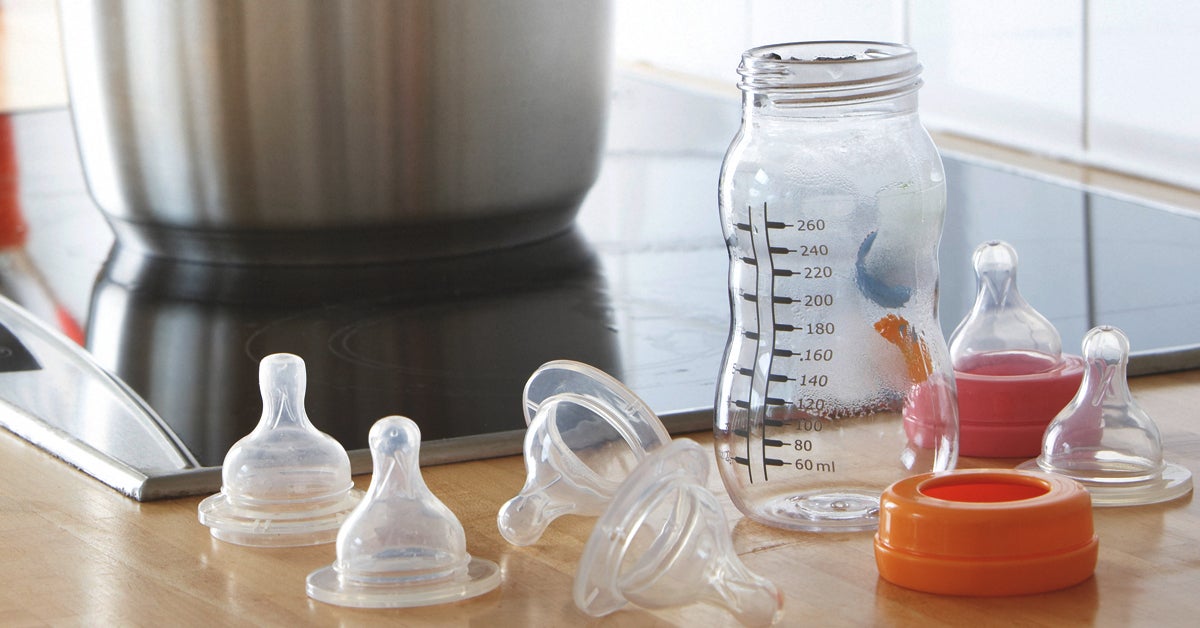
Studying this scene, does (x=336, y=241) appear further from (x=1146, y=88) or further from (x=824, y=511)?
(x=1146, y=88)

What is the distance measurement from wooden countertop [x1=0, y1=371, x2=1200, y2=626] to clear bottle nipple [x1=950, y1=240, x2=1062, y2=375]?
7 centimetres

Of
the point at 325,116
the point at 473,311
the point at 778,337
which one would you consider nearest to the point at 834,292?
the point at 778,337

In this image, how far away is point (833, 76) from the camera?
0.75m

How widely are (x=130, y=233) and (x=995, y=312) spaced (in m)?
1.02

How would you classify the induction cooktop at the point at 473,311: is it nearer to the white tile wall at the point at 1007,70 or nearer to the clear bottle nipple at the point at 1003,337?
the clear bottle nipple at the point at 1003,337

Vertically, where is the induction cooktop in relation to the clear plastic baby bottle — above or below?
below

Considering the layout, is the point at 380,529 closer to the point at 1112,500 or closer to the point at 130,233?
the point at 1112,500

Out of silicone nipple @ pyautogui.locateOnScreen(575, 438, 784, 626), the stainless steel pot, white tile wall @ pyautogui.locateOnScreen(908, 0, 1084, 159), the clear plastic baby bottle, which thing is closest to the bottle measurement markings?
the clear plastic baby bottle

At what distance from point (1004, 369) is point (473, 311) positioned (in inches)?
22.0

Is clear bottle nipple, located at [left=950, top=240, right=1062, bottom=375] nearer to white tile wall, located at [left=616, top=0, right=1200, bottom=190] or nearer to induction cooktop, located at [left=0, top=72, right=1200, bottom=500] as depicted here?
induction cooktop, located at [left=0, top=72, right=1200, bottom=500]

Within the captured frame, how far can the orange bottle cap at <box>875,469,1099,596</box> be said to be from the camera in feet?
2.18

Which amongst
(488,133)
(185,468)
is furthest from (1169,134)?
(185,468)

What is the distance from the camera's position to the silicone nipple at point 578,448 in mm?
776

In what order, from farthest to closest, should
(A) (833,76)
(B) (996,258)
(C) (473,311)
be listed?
1. (C) (473,311)
2. (B) (996,258)
3. (A) (833,76)
